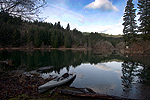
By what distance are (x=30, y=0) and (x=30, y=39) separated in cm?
6643

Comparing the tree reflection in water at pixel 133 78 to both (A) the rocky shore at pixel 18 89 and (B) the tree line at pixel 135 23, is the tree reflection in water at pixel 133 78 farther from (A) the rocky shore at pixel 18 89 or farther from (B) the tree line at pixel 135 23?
(B) the tree line at pixel 135 23

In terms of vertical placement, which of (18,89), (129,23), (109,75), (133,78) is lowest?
(109,75)

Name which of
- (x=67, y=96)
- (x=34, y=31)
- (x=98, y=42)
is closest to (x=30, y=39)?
(x=34, y=31)

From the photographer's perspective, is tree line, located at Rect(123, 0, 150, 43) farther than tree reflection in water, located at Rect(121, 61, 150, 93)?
Yes

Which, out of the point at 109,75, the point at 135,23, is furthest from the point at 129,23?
the point at 109,75

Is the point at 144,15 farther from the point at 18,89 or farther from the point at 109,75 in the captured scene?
the point at 18,89

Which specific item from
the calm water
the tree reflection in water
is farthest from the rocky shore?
the tree reflection in water

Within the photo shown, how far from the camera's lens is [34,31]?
74438 millimetres

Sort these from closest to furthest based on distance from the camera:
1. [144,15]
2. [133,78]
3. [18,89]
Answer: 1. [18,89]
2. [133,78]
3. [144,15]

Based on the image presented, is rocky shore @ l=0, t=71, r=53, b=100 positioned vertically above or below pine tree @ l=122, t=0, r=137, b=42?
below

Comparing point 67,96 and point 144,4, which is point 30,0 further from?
point 144,4

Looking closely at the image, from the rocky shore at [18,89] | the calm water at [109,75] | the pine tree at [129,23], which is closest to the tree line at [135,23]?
the pine tree at [129,23]

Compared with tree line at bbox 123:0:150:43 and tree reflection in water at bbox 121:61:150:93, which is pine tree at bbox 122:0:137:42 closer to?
tree line at bbox 123:0:150:43

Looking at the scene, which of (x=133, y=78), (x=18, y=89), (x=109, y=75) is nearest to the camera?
(x=18, y=89)
